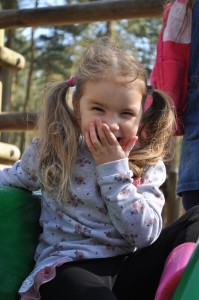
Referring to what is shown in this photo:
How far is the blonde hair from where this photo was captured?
1509 millimetres

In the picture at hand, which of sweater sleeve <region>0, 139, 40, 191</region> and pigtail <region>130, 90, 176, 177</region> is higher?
pigtail <region>130, 90, 176, 177</region>

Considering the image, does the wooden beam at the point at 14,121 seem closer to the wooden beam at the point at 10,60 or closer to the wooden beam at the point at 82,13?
the wooden beam at the point at 10,60

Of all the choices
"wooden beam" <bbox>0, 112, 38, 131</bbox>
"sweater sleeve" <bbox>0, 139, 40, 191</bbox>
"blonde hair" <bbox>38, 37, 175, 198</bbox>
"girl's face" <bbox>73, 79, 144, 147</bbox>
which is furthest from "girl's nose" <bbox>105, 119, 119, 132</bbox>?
"wooden beam" <bbox>0, 112, 38, 131</bbox>

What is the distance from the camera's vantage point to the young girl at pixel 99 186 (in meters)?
1.38

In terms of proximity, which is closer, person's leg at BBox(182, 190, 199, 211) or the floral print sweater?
the floral print sweater

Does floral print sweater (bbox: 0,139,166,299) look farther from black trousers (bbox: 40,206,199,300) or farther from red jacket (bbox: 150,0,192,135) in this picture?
red jacket (bbox: 150,0,192,135)

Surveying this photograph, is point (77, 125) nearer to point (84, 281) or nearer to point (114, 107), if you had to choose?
point (114, 107)

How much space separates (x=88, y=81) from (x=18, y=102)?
1806cm

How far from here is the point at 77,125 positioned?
1581mm

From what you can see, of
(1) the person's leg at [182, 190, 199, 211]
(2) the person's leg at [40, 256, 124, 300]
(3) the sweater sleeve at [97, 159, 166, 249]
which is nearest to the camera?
(2) the person's leg at [40, 256, 124, 300]

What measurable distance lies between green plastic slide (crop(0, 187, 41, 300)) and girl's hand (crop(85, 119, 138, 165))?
25 centimetres

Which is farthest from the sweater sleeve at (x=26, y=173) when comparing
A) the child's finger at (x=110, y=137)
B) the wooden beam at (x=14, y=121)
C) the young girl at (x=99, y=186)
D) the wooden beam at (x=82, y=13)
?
the wooden beam at (x=14, y=121)

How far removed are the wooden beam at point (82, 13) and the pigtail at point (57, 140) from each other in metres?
1.14

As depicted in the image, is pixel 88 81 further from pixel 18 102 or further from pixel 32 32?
pixel 18 102
